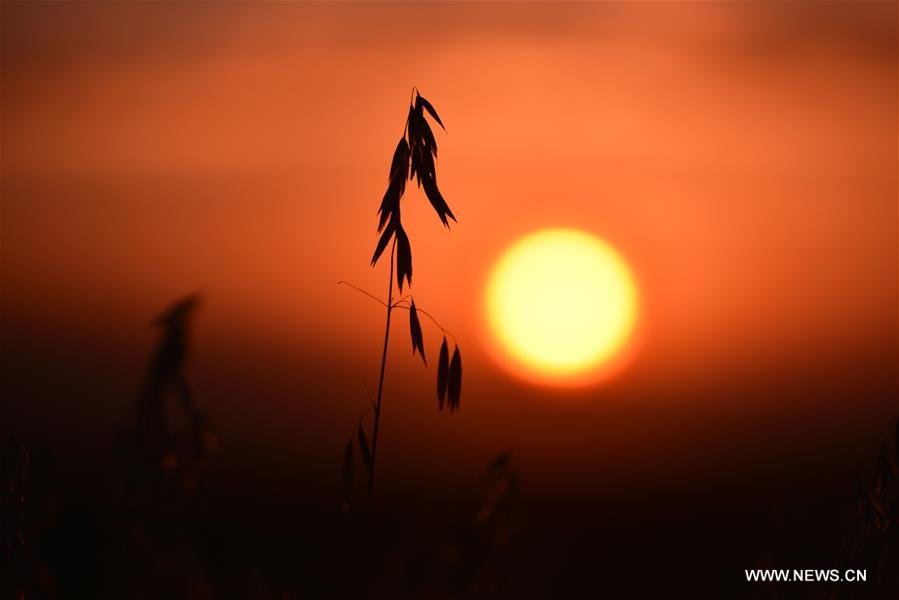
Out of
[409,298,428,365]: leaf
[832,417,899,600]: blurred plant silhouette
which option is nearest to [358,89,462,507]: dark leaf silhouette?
[409,298,428,365]: leaf

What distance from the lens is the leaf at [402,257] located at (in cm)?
365

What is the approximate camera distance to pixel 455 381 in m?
3.77

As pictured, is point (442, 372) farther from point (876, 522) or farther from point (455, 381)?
point (876, 522)

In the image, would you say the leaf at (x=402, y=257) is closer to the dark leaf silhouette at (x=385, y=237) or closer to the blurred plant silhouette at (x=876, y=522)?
the dark leaf silhouette at (x=385, y=237)

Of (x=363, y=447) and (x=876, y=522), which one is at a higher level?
(x=363, y=447)

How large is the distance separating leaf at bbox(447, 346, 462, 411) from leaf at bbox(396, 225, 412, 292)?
374mm

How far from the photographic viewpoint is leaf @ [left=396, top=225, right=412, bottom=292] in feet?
12.0

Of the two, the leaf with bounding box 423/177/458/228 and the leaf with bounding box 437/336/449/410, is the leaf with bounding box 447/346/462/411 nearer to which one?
the leaf with bounding box 437/336/449/410

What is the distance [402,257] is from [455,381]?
52 cm

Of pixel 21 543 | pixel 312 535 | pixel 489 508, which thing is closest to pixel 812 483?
pixel 489 508

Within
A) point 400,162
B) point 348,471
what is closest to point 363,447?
point 348,471

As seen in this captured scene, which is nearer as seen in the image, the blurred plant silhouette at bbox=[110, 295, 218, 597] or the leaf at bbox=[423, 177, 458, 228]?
the blurred plant silhouette at bbox=[110, 295, 218, 597]

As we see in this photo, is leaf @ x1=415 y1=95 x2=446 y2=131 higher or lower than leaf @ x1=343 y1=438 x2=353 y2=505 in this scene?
higher

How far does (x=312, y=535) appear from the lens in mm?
6039
